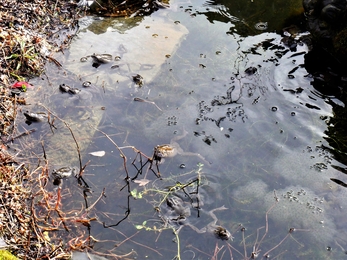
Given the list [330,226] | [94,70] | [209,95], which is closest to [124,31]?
[94,70]

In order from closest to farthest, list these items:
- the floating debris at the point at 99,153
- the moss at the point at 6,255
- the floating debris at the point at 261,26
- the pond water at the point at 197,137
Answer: the moss at the point at 6,255
the pond water at the point at 197,137
the floating debris at the point at 99,153
the floating debris at the point at 261,26

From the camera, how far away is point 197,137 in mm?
3924

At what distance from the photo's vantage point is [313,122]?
409 centimetres

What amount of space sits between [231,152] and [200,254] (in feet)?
3.92

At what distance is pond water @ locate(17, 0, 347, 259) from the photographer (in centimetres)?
314

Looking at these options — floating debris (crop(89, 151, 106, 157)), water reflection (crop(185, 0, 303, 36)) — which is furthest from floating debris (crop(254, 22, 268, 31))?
floating debris (crop(89, 151, 106, 157))

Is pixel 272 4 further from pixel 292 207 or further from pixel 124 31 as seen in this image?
pixel 292 207

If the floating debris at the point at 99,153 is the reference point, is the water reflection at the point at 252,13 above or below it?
above

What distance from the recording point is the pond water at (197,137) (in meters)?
3.14

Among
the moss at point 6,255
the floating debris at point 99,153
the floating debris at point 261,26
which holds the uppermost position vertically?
the floating debris at point 261,26

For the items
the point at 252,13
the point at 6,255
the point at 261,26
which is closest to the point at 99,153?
the point at 6,255

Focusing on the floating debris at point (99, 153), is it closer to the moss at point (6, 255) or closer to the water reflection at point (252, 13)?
the moss at point (6, 255)

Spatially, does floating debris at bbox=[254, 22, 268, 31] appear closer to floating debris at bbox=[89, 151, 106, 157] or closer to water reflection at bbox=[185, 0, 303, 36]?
water reflection at bbox=[185, 0, 303, 36]

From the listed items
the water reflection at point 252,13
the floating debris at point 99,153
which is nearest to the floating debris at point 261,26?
the water reflection at point 252,13
